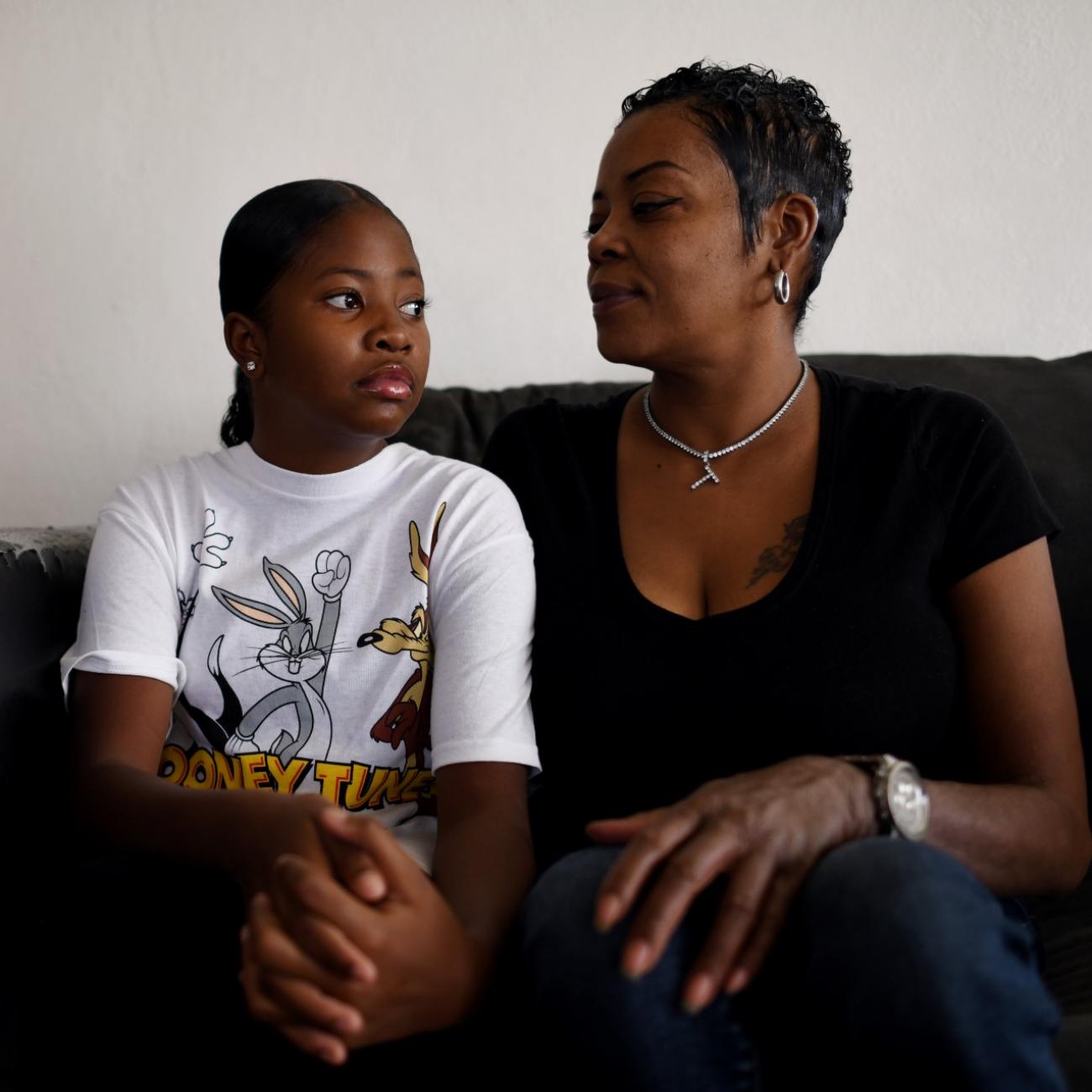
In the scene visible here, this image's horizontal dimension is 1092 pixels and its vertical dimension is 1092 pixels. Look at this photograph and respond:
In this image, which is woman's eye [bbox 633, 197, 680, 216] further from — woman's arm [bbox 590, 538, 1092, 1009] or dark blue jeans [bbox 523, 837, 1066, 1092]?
dark blue jeans [bbox 523, 837, 1066, 1092]

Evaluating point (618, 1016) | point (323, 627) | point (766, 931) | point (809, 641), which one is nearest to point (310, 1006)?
point (618, 1016)

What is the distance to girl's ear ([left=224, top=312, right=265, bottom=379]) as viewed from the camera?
3.89 ft

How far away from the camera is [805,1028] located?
0.80 m

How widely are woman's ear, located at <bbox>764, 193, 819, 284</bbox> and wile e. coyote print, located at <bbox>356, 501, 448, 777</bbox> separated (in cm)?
48

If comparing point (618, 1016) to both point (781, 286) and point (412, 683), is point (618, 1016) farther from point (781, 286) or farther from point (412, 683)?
point (781, 286)

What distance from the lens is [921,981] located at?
0.70 m

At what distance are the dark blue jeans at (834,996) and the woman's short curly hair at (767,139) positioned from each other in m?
0.67

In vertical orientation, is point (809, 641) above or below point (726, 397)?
below

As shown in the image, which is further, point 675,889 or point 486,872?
point 486,872

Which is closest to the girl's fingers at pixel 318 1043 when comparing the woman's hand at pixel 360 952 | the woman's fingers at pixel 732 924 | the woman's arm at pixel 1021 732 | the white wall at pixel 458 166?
the woman's hand at pixel 360 952

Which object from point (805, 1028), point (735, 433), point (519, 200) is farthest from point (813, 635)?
point (519, 200)

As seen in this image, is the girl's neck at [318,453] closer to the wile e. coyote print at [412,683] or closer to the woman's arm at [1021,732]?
the wile e. coyote print at [412,683]

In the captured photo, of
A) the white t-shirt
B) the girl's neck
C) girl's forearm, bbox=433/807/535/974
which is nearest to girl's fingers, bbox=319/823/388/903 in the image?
girl's forearm, bbox=433/807/535/974

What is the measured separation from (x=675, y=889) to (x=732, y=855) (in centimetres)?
5
